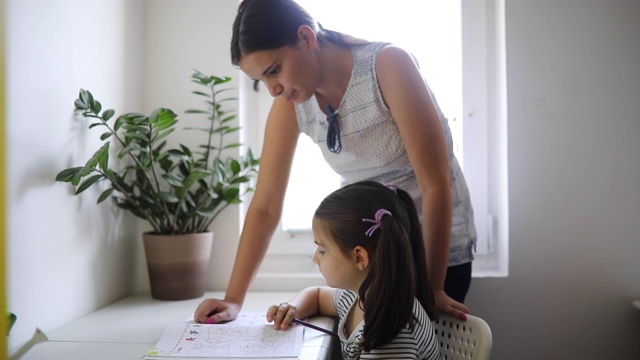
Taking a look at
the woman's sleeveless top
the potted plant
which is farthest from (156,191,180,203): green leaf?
the woman's sleeveless top

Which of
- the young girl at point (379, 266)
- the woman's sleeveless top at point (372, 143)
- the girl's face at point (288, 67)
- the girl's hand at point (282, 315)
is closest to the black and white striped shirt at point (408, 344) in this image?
the young girl at point (379, 266)

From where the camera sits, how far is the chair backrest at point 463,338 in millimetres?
1013

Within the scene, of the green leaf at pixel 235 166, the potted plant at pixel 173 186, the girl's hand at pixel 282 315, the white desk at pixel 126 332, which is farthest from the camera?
the green leaf at pixel 235 166

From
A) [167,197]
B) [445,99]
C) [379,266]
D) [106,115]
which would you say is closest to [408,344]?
[379,266]

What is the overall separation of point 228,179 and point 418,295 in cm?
75

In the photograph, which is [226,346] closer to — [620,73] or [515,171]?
[515,171]

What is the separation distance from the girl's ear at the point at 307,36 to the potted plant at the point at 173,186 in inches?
16.8

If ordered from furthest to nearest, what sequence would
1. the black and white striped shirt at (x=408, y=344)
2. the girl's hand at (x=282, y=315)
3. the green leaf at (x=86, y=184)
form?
the green leaf at (x=86, y=184) < the girl's hand at (x=282, y=315) < the black and white striped shirt at (x=408, y=344)

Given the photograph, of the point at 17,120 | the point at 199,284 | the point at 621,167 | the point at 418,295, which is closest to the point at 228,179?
the point at 199,284

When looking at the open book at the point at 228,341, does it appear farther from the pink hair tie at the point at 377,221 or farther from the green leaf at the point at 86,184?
the green leaf at the point at 86,184

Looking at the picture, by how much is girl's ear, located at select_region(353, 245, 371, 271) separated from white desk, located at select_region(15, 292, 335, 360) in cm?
17

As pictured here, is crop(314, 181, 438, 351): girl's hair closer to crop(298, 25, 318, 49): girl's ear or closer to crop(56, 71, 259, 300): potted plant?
crop(298, 25, 318, 49): girl's ear

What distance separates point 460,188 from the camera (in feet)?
4.06

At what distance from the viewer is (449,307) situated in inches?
42.7
